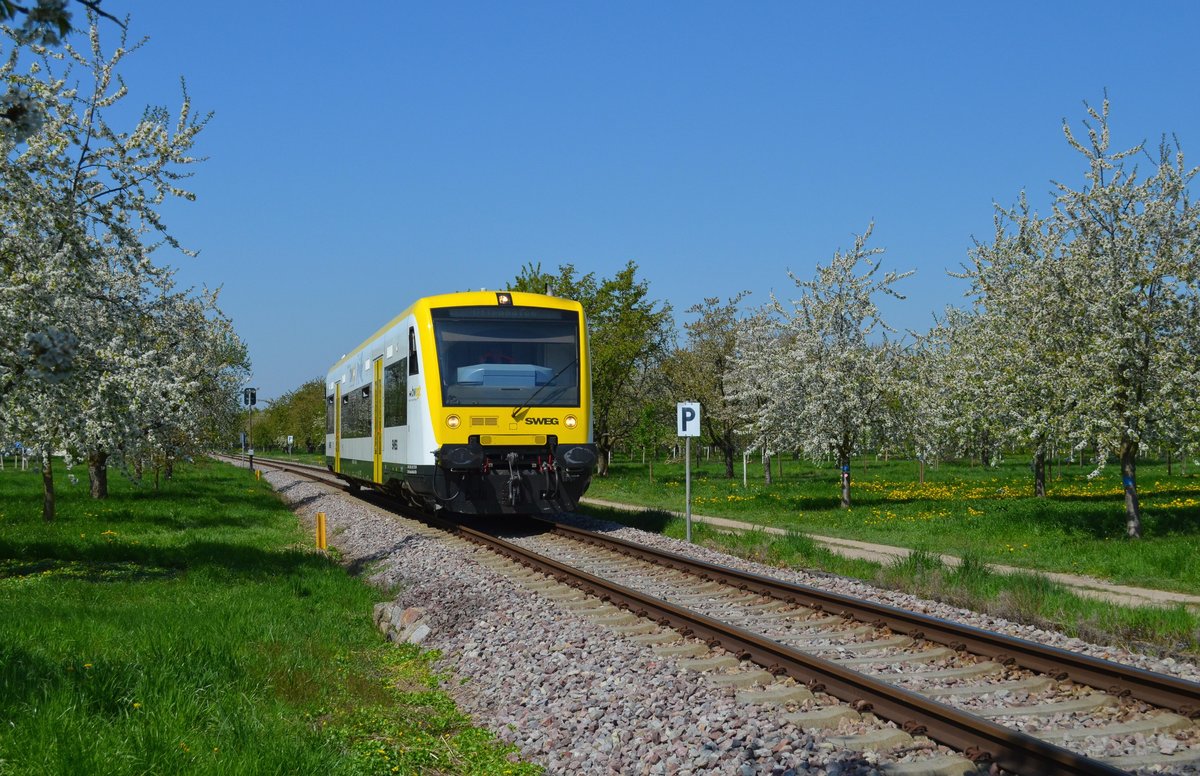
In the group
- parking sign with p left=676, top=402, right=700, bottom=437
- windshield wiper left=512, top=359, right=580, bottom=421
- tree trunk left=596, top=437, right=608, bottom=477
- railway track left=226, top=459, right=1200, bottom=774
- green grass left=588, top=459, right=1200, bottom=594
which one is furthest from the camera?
tree trunk left=596, top=437, right=608, bottom=477

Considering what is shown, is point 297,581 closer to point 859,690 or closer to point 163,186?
point 163,186

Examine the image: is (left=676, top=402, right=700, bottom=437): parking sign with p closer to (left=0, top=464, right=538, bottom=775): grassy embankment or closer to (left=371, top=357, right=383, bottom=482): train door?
(left=0, top=464, right=538, bottom=775): grassy embankment

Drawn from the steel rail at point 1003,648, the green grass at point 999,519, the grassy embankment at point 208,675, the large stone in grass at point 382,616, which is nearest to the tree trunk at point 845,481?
the green grass at point 999,519

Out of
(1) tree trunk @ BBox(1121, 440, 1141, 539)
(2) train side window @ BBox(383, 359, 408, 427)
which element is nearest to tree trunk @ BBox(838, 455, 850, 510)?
(1) tree trunk @ BBox(1121, 440, 1141, 539)

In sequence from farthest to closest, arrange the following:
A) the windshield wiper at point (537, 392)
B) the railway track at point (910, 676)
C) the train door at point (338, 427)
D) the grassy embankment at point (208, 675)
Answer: the train door at point (338, 427) < the windshield wiper at point (537, 392) < the railway track at point (910, 676) < the grassy embankment at point (208, 675)

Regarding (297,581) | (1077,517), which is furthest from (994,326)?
(297,581)

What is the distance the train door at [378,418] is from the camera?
1919cm

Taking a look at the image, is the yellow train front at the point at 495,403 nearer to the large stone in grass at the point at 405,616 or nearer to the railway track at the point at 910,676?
the railway track at the point at 910,676

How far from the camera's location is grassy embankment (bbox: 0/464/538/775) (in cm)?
524

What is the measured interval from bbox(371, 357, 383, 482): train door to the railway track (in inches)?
356

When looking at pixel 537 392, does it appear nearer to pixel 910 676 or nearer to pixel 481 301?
pixel 481 301

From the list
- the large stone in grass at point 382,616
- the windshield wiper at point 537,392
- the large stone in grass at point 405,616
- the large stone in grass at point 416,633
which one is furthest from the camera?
the windshield wiper at point 537,392

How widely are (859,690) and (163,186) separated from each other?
1239cm

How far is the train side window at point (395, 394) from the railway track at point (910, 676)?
22.0ft
